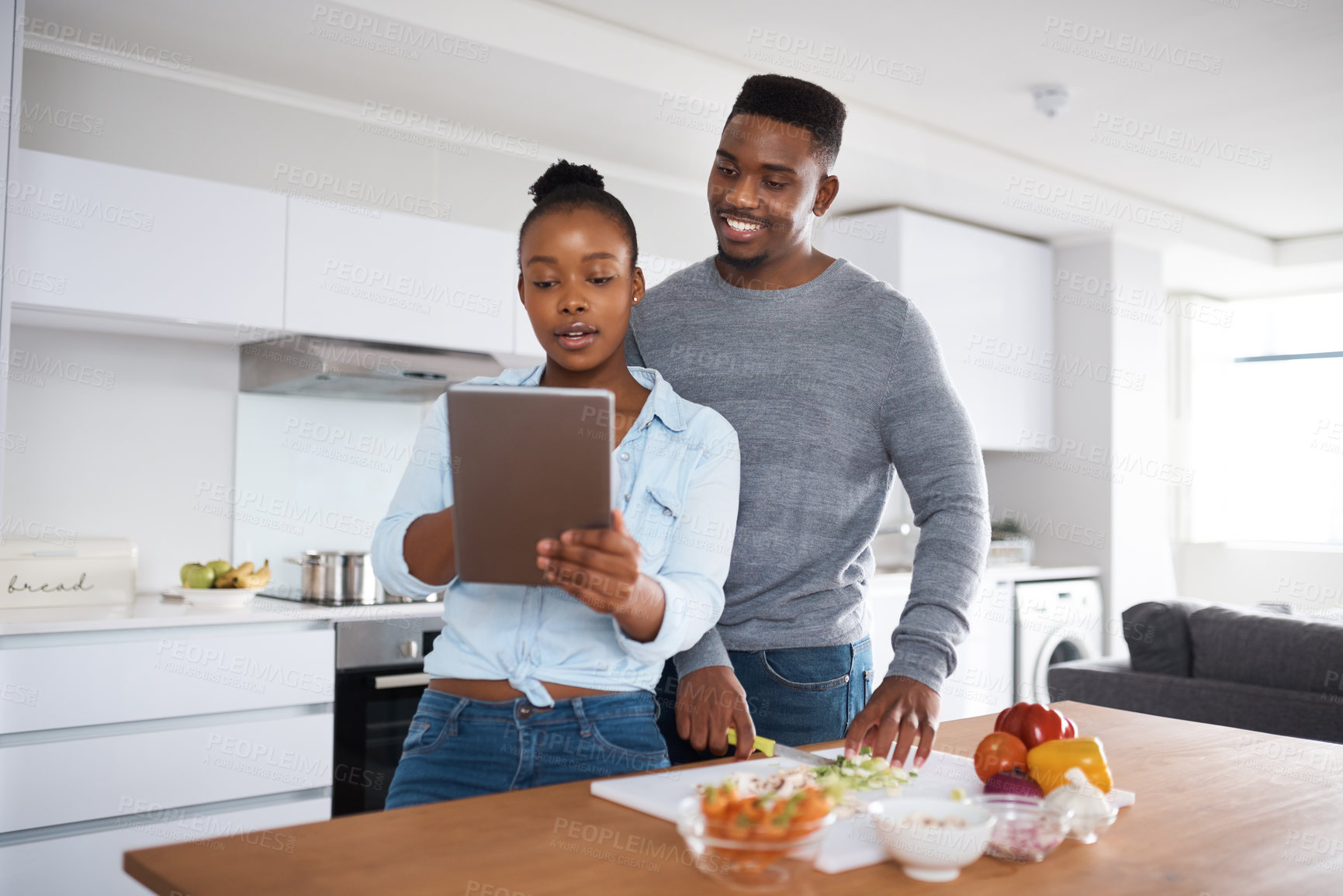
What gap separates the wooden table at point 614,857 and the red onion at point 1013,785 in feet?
0.24

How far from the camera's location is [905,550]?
495cm

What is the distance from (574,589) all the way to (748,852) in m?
0.33

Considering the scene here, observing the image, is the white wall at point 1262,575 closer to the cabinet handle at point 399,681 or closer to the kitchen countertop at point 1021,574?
the kitchen countertop at point 1021,574

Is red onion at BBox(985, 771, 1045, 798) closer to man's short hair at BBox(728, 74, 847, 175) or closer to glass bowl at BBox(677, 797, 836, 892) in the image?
glass bowl at BBox(677, 797, 836, 892)

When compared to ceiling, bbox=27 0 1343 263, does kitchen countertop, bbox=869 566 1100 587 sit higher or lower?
lower

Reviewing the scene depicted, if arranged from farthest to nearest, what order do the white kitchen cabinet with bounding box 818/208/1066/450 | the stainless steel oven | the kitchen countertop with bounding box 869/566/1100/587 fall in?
the white kitchen cabinet with bounding box 818/208/1066/450
the kitchen countertop with bounding box 869/566/1100/587
the stainless steel oven

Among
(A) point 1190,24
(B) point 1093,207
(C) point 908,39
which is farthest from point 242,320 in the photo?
(B) point 1093,207

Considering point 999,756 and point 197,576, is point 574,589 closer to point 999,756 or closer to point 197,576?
point 999,756

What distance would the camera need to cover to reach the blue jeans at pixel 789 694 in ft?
5.18

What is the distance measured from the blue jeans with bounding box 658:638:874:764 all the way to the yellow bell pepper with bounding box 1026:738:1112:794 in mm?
→ 458

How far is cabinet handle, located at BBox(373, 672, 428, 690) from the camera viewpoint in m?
2.98

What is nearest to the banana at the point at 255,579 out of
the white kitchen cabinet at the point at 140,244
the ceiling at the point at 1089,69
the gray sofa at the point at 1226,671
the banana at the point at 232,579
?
the banana at the point at 232,579

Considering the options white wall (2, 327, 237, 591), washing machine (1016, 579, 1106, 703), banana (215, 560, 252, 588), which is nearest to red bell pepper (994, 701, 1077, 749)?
banana (215, 560, 252, 588)

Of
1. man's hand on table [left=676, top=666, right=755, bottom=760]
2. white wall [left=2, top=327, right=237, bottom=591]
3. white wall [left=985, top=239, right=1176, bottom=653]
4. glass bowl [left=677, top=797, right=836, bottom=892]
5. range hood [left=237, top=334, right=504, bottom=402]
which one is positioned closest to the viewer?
glass bowl [left=677, top=797, right=836, bottom=892]
